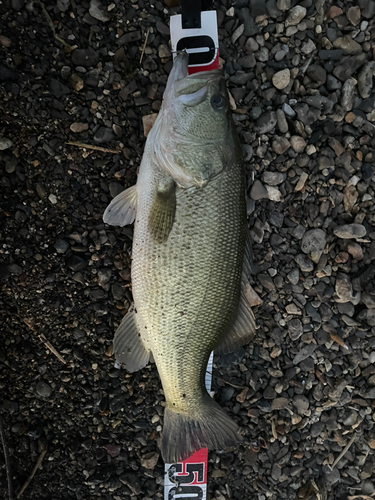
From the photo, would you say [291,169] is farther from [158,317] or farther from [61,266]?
[61,266]

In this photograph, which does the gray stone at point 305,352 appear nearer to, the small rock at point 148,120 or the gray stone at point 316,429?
the gray stone at point 316,429

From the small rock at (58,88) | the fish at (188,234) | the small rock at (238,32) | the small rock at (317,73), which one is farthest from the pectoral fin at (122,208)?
the small rock at (317,73)

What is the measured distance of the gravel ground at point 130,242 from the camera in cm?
203

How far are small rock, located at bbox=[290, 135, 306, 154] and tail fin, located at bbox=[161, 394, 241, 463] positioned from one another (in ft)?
5.48

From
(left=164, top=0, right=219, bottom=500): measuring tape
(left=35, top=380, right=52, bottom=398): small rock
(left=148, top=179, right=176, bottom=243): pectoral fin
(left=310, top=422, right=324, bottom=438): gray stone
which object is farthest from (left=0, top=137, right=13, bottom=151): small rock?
(left=310, top=422, right=324, bottom=438): gray stone

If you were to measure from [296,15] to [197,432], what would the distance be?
2642mm

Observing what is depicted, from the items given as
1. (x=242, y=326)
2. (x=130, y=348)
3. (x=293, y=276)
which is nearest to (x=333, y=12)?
(x=293, y=276)

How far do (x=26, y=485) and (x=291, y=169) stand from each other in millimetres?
2706

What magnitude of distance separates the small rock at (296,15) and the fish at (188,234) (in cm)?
86

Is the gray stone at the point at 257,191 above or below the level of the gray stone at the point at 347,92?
below

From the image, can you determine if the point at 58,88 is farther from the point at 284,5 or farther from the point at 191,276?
the point at 284,5

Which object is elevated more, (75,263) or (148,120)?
(148,120)

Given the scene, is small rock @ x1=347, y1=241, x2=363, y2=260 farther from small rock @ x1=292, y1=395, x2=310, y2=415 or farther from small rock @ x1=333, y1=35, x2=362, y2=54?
small rock @ x1=333, y1=35, x2=362, y2=54

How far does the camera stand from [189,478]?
89.0 inches
